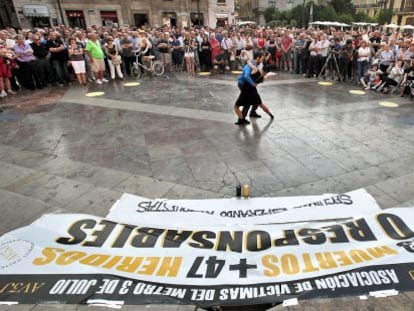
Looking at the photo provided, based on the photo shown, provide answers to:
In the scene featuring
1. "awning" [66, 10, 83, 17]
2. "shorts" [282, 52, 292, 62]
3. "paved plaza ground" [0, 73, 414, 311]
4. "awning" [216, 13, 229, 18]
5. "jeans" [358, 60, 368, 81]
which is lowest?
"paved plaza ground" [0, 73, 414, 311]

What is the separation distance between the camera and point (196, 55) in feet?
49.9

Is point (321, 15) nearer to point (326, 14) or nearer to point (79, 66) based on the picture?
point (326, 14)

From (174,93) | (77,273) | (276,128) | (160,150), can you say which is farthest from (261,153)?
(174,93)

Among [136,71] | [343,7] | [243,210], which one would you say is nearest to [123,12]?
[136,71]

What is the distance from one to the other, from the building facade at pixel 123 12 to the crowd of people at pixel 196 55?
20.2 meters

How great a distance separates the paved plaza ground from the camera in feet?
15.0

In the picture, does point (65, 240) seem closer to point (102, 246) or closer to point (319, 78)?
point (102, 246)

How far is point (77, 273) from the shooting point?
2936 millimetres

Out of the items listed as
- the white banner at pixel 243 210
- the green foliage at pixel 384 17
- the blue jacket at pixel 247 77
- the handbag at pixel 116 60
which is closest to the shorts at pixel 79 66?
the handbag at pixel 116 60

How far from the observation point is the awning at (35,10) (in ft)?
94.0

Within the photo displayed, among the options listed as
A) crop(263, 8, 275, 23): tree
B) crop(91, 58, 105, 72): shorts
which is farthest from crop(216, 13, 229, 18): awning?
crop(91, 58, 105, 72): shorts

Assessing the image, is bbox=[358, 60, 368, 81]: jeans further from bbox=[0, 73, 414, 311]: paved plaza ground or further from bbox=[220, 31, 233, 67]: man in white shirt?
bbox=[220, 31, 233, 67]: man in white shirt

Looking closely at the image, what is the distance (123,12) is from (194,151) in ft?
112

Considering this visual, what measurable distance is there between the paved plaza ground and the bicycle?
3.98 m
